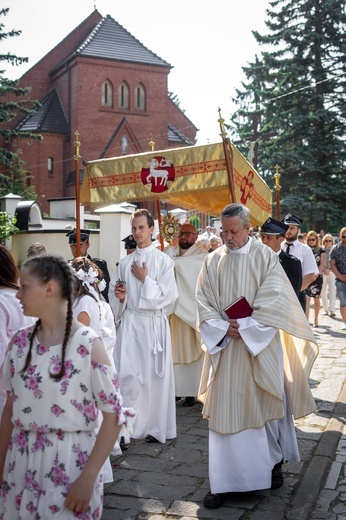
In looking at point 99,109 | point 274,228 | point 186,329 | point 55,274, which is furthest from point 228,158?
point 99,109

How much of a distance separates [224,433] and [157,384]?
6.01 ft

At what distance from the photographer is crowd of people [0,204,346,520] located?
114 inches

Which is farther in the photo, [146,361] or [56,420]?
[146,361]

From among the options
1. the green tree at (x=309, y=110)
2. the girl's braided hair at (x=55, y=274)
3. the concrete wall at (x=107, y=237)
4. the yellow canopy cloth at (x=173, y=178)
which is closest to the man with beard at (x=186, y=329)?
the yellow canopy cloth at (x=173, y=178)

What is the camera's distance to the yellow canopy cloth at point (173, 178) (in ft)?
23.9

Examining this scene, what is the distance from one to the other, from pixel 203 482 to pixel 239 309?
4.49 feet

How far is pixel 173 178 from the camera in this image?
24.7 ft

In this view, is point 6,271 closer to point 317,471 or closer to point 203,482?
point 203,482

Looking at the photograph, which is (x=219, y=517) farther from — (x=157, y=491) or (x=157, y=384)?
(x=157, y=384)

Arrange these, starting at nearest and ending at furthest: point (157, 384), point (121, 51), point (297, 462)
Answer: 1. point (297, 462)
2. point (157, 384)
3. point (121, 51)

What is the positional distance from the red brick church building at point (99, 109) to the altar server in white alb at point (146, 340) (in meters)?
36.4

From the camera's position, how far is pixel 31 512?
9.58ft

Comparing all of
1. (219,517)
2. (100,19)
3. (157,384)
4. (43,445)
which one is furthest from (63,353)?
(100,19)

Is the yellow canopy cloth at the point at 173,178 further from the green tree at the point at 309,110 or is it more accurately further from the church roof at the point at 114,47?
the church roof at the point at 114,47
